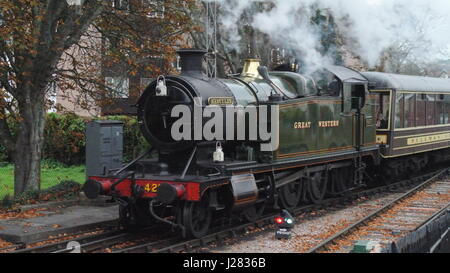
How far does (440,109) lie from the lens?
17797 millimetres

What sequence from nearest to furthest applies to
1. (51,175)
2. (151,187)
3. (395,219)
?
(151,187)
(395,219)
(51,175)

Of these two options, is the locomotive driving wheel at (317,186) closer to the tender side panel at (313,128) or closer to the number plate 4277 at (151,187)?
the tender side panel at (313,128)

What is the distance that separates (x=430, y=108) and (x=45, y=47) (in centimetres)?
1140

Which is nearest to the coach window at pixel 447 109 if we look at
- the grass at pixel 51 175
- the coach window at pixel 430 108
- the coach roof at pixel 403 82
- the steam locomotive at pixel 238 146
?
the coach roof at pixel 403 82

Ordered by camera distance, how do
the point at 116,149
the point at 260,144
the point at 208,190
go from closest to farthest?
1. the point at 208,190
2. the point at 260,144
3. the point at 116,149

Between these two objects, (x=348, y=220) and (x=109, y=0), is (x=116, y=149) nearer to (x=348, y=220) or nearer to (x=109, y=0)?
(x=109, y=0)

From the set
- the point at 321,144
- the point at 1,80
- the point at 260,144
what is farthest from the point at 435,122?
the point at 1,80

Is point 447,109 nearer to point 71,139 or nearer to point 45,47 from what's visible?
point 45,47

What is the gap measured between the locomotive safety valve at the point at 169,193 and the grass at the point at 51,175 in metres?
9.33

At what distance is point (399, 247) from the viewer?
723 centimetres

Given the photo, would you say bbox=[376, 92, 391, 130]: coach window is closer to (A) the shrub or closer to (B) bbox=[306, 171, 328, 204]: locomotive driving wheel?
(B) bbox=[306, 171, 328, 204]: locomotive driving wheel

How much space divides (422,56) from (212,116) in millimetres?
21945

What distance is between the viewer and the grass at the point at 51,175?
17.3m

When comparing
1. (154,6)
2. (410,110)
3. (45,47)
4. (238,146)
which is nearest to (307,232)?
(238,146)
